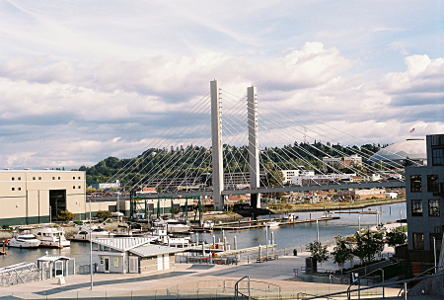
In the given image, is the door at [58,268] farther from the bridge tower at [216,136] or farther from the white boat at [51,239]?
the bridge tower at [216,136]

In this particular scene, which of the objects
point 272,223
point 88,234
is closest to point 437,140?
point 88,234

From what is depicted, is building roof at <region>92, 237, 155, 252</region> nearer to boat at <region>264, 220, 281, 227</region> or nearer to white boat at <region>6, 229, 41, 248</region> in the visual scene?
white boat at <region>6, 229, 41, 248</region>

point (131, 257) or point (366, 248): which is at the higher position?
point (366, 248)

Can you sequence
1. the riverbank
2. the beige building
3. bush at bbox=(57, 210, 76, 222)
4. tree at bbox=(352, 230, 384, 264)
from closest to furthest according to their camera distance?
tree at bbox=(352, 230, 384, 264) → the beige building → bush at bbox=(57, 210, 76, 222) → the riverbank

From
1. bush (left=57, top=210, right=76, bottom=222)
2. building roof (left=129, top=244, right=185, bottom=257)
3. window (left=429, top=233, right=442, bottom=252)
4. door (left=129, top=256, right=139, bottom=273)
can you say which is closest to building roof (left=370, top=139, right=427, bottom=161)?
bush (left=57, top=210, right=76, bottom=222)

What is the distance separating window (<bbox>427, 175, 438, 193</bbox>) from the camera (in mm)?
27203

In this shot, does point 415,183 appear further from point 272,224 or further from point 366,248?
point 272,224

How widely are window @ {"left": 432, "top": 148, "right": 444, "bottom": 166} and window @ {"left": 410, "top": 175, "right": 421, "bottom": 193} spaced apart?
1.10m

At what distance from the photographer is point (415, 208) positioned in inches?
1086

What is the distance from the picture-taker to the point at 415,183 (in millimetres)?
27953

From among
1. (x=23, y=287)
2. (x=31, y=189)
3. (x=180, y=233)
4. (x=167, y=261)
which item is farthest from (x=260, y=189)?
(x=23, y=287)

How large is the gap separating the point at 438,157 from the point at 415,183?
1775mm

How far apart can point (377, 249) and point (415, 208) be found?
3.31 meters

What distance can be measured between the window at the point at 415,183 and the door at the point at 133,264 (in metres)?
15.1
